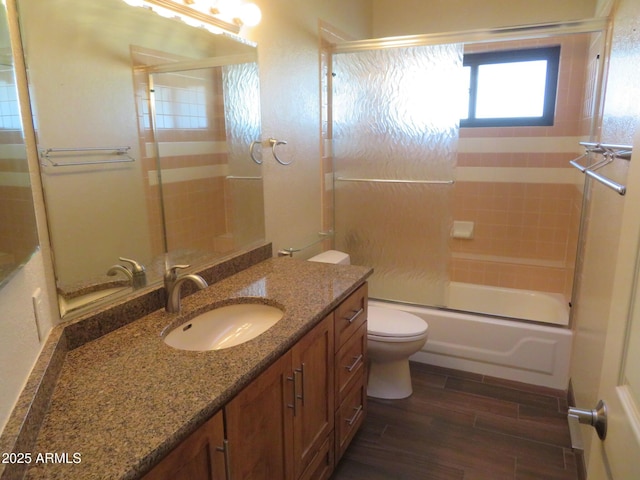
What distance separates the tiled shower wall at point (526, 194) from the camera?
3240 millimetres

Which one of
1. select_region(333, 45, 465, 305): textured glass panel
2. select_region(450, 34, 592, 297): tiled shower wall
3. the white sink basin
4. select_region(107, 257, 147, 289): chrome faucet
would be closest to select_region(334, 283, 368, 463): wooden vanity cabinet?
the white sink basin

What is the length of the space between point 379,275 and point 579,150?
169 centimetres

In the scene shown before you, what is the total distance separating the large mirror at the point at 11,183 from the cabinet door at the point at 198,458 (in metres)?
0.49

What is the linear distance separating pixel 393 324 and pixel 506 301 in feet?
4.80

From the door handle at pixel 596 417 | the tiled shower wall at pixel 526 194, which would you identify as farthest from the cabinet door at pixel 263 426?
the tiled shower wall at pixel 526 194

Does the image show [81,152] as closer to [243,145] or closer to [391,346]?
[243,145]

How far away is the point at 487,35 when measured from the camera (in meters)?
2.56

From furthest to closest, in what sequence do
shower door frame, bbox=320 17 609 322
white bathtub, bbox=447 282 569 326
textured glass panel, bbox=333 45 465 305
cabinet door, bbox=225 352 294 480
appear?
1. white bathtub, bbox=447 282 569 326
2. textured glass panel, bbox=333 45 465 305
3. shower door frame, bbox=320 17 609 322
4. cabinet door, bbox=225 352 294 480

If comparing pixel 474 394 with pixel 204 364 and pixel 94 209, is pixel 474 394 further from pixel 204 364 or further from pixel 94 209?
pixel 94 209

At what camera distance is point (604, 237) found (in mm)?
1936

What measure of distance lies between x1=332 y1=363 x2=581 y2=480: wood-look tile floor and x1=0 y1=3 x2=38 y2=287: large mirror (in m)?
1.61

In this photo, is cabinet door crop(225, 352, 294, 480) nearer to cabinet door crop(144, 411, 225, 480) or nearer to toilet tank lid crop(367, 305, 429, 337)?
cabinet door crop(144, 411, 225, 480)

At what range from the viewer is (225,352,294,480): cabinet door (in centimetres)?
118

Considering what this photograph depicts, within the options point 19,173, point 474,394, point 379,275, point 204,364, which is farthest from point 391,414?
point 19,173
